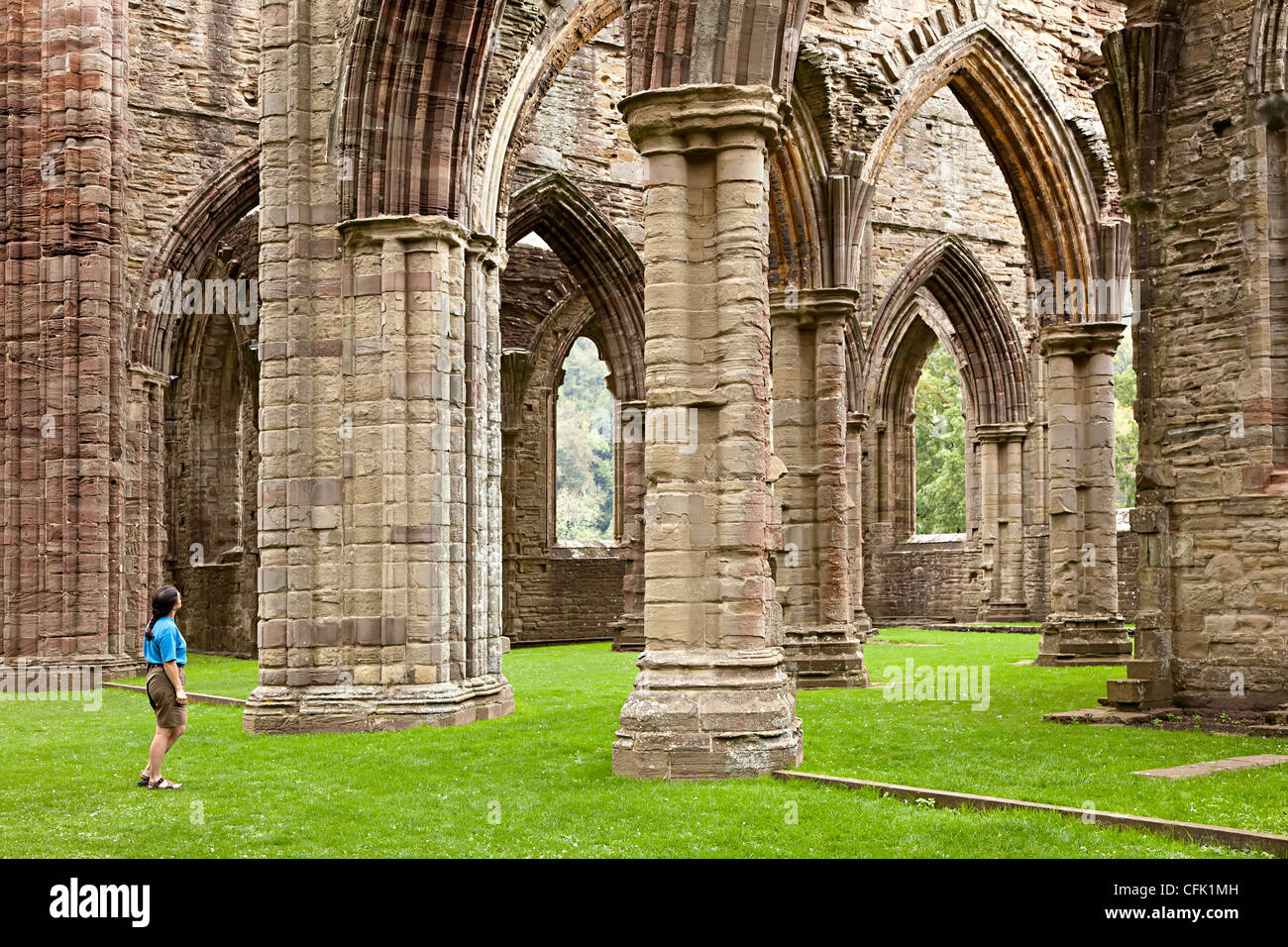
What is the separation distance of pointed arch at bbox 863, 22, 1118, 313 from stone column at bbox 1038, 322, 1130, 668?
1.11m

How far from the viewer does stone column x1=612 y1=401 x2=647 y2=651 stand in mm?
23062

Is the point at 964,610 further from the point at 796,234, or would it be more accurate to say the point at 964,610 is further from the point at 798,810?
the point at 798,810

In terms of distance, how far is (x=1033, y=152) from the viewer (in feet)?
57.3

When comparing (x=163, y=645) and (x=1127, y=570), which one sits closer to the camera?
(x=163, y=645)

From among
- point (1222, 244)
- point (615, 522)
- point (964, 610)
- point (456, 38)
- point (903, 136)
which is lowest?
point (964, 610)

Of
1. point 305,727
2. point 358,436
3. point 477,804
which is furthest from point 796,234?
point 477,804

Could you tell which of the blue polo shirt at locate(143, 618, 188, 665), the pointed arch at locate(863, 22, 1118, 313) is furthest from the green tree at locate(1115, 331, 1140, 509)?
the blue polo shirt at locate(143, 618, 188, 665)

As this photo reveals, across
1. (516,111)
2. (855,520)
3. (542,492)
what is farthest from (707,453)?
(542,492)

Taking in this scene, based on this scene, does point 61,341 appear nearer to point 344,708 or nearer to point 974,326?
point 344,708

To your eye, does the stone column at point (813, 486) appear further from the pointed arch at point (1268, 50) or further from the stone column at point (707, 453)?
the stone column at point (707, 453)

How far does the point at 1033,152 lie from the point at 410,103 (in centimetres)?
869

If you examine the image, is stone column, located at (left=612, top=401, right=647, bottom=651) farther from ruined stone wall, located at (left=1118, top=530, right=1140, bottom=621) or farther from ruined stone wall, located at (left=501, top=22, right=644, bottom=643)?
ruined stone wall, located at (left=1118, top=530, right=1140, bottom=621)

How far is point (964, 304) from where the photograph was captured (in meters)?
26.7

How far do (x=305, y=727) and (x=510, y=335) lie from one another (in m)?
16.2
